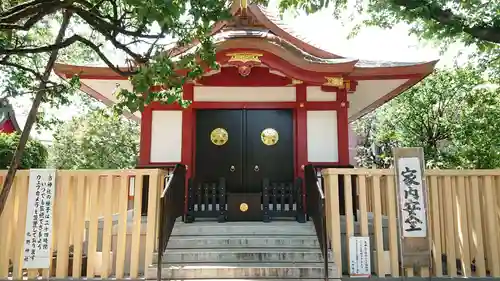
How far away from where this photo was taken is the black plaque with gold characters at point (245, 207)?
7.14 metres

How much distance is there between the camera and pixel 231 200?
7.19 meters

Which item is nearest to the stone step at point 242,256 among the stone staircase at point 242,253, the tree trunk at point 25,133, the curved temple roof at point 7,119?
the stone staircase at point 242,253

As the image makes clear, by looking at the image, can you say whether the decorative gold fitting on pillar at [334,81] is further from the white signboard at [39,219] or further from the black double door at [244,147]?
the white signboard at [39,219]

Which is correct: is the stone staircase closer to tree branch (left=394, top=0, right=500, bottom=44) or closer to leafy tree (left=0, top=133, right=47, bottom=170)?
tree branch (left=394, top=0, right=500, bottom=44)

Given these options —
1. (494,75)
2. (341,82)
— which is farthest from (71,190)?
(494,75)

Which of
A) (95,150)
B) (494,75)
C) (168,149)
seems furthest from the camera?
(95,150)

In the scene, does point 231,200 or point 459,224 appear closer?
point 459,224

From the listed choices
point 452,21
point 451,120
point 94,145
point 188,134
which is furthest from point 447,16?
point 94,145

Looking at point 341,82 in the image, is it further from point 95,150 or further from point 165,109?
point 95,150

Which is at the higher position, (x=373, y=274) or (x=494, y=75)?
(x=494, y=75)

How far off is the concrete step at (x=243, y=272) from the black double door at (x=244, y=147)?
2724 mm

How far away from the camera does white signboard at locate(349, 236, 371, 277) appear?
17.8 feet

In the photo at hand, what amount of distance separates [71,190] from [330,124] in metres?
4.79

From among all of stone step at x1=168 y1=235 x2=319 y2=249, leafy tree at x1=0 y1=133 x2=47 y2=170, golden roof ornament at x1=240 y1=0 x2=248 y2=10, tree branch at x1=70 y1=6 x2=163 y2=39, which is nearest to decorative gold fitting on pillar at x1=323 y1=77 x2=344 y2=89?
golden roof ornament at x1=240 y1=0 x2=248 y2=10
